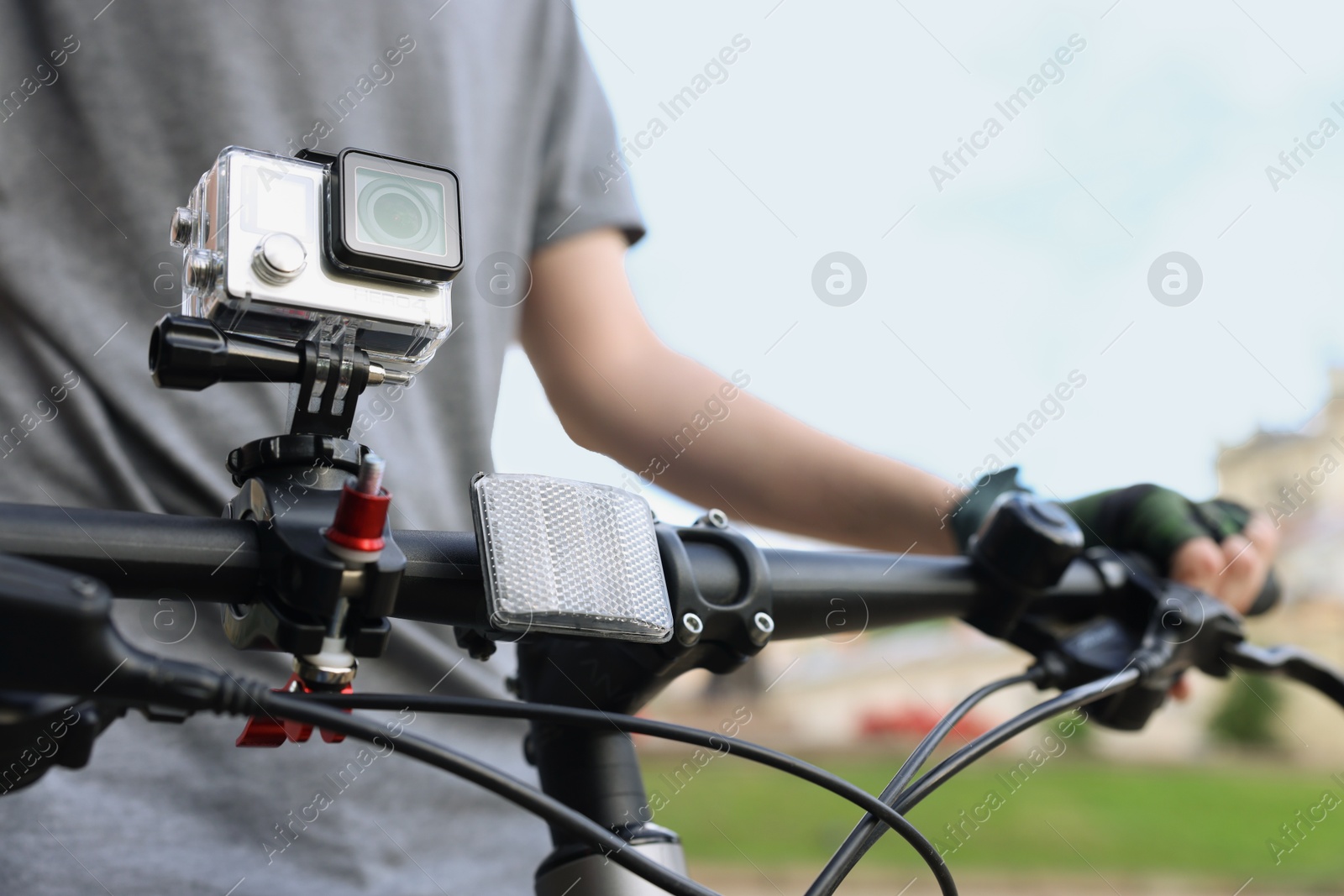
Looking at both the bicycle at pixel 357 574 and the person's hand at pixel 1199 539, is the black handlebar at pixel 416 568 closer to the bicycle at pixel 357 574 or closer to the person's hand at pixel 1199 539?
the bicycle at pixel 357 574

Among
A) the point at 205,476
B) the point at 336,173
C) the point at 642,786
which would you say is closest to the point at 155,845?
the point at 205,476

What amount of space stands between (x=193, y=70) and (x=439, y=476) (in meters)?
0.35

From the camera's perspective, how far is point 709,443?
0.83 meters

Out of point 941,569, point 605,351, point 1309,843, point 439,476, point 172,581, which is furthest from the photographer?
point 1309,843

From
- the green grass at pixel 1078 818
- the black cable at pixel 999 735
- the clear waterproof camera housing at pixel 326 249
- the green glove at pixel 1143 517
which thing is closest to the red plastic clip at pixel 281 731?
the clear waterproof camera housing at pixel 326 249

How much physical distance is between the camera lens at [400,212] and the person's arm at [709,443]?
474 millimetres

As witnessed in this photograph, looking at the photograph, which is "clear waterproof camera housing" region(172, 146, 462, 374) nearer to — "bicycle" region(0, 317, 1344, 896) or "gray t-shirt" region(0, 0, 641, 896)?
"bicycle" region(0, 317, 1344, 896)

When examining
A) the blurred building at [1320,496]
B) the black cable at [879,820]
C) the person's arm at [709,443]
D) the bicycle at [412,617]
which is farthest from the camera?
the blurred building at [1320,496]

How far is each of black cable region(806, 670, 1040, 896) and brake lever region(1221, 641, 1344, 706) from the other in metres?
0.19

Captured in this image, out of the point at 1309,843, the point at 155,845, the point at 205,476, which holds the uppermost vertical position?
the point at 205,476

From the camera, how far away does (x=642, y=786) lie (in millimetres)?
437

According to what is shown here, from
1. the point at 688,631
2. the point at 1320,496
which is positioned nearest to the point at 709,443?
the point at 688,631

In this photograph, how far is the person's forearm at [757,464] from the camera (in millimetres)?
763

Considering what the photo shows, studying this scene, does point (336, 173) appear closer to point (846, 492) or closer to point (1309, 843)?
point (846, 492)
